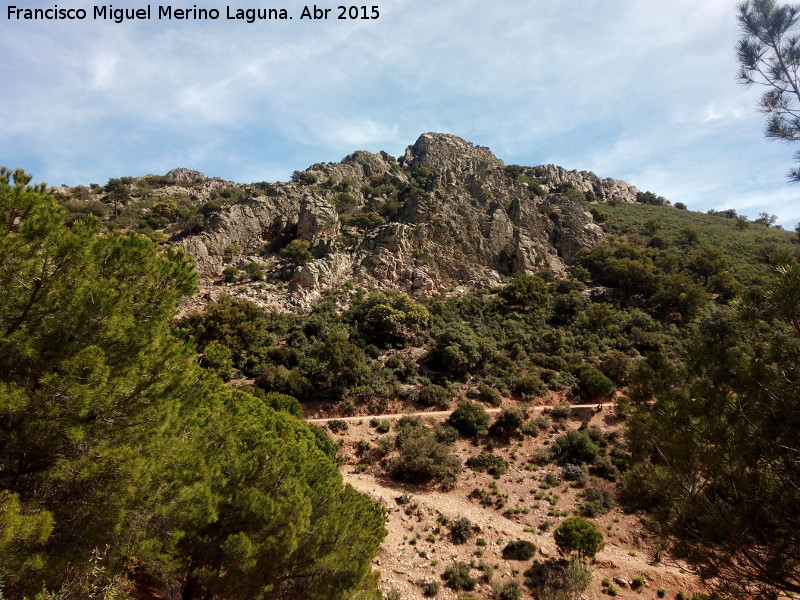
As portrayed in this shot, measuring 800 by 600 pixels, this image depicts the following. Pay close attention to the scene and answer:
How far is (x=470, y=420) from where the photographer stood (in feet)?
60.4

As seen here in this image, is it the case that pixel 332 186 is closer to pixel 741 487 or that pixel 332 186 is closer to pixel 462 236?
pixel 462 236

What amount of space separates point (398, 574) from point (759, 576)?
30.9 feet

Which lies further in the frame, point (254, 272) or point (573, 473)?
point (254, 272)

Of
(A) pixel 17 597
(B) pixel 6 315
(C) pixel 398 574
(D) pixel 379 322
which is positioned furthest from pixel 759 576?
(D) pixel 379 322

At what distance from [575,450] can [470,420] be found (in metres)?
4.99

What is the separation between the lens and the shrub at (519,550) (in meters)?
11.5

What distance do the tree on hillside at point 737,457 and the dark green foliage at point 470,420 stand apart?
13.8 m

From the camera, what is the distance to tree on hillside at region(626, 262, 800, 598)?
375 cm

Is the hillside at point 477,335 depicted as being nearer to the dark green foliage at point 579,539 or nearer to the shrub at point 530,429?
the shrub at point 530,429

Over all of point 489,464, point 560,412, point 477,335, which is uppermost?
point 477,335

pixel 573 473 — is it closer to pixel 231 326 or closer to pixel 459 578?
pixel 459 578

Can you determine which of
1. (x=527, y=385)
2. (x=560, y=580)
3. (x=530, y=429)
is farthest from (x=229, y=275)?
(x=560, y=580)

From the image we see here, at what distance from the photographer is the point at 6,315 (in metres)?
3.88

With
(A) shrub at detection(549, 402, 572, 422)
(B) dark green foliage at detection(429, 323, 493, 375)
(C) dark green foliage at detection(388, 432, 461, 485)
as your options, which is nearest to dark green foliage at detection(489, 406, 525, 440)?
(A) shrub at detection(549, 402, 572, 422)
